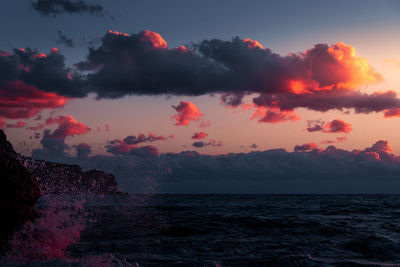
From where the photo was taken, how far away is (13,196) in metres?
10.3

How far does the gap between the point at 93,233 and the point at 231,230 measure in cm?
802

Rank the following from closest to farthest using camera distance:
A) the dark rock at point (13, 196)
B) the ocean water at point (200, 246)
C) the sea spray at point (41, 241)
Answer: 1. the sea spray at point (41, 241)
2. the dark rock at point (13, 196)
3. the ocean water at point (200, 246)

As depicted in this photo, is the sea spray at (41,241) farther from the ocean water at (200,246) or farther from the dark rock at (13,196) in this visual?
the dark rock at (13,196)

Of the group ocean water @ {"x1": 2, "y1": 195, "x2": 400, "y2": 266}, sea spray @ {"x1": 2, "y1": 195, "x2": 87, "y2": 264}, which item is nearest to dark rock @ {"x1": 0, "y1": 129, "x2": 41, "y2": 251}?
sea spray @ {"x1": 2, "y1": 195, "x2": 87, "y2": 264}

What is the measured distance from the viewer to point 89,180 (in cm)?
18350

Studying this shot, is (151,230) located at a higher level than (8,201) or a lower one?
lower

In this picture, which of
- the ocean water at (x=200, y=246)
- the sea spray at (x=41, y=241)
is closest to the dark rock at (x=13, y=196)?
the sea spray at (x=41, y=241)

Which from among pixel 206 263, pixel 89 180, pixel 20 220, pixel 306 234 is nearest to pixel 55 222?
pixel 20 220

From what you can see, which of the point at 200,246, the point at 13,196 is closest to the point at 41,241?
the point at 13,196

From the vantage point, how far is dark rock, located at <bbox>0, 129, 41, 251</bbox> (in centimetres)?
1012

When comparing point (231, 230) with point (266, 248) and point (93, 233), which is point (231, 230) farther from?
point (93, 233)

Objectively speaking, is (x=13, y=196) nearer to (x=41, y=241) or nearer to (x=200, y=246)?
(x=41, y=241)

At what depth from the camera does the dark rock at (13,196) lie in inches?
399

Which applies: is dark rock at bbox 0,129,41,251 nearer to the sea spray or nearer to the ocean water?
the sea spray
